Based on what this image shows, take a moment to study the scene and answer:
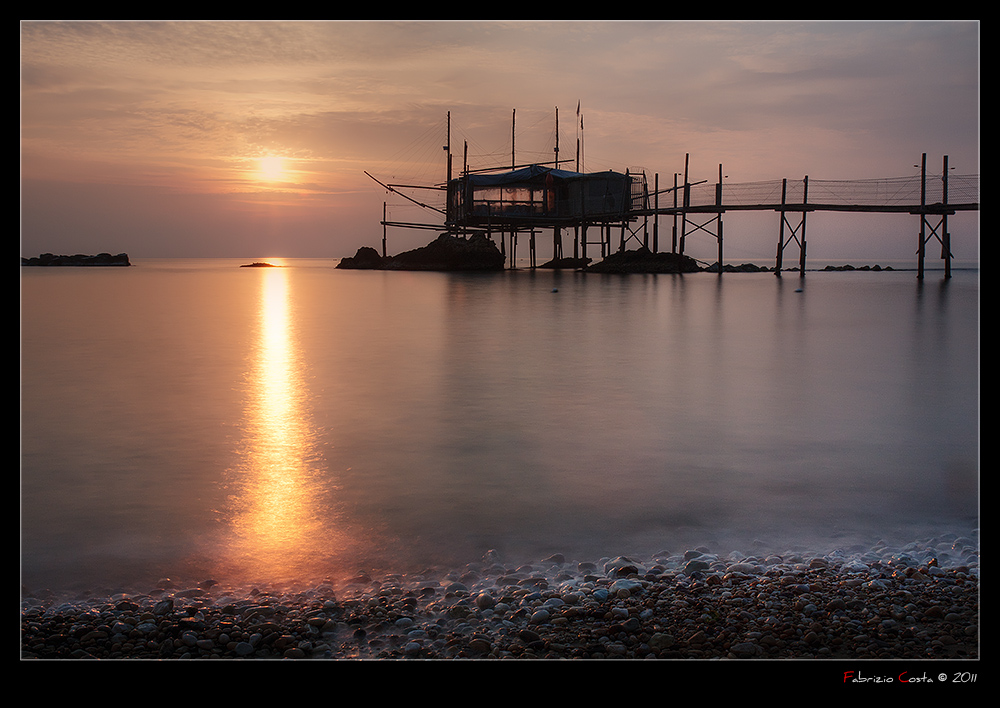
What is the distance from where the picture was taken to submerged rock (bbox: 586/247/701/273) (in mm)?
43438

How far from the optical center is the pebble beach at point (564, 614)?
2758 millimetres

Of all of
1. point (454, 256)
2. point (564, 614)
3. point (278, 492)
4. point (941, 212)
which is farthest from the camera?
point (454, 256)

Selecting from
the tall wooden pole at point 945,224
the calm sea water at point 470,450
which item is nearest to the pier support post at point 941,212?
the tall wooden pole at point 945,224

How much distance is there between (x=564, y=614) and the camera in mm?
3010

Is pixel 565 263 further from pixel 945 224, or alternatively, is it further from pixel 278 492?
pixel 278 492

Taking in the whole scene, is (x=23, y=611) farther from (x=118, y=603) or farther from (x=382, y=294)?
(x=382, y=294)

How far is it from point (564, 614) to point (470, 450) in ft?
9.93

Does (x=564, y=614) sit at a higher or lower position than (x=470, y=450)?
lower

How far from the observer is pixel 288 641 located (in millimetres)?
2814

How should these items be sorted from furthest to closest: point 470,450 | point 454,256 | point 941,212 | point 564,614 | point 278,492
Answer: point 454,256, point 941,212, point 470,450, point 278,492, point 564,614

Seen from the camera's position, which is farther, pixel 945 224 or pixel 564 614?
pixel 945 224

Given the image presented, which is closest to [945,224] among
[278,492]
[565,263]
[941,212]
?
[941,212]
